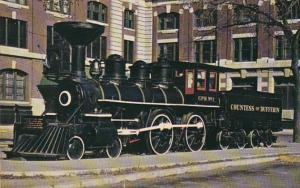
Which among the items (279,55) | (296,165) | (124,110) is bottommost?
(296,165)

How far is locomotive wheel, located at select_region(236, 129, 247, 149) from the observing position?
22.3m

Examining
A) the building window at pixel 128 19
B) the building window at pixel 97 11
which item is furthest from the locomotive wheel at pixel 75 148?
the building window at pixel 128 19

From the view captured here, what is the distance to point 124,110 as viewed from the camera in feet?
58.5

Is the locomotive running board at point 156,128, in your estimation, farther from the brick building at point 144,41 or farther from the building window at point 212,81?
the brick building at point 144,41

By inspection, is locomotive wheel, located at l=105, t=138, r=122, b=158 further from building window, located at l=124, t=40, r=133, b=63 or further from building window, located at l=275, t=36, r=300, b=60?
building window, located at l=124, t=40, r=133, b=63

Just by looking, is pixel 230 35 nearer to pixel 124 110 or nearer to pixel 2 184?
pixel 124 110

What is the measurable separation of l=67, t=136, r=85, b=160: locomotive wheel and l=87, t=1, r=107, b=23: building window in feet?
104

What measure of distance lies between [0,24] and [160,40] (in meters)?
18.4

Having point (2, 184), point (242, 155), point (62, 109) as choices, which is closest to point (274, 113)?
point (242, 155)

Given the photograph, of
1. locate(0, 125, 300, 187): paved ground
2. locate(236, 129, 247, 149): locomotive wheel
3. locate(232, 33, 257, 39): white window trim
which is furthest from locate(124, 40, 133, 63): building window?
locate(0, 125, 300, 187): paved ground

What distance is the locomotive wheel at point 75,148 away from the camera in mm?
15141

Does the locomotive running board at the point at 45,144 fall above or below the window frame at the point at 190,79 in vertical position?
below

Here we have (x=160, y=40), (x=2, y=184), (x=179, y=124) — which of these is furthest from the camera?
(x=160, y=40)

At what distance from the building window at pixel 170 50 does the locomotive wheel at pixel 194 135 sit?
31.4 m
